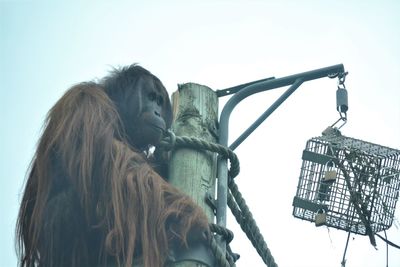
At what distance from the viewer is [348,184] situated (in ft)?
24.6

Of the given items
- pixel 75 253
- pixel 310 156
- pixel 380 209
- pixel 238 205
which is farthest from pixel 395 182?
pixel 75 253

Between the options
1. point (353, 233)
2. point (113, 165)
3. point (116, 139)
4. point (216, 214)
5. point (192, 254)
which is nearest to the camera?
point (192, 254)

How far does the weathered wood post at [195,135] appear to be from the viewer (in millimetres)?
4113

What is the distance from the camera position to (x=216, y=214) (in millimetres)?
4055

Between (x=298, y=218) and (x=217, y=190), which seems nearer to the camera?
(x=217, y=190)

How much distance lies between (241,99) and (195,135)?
1.09ft

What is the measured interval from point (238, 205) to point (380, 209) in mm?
3663

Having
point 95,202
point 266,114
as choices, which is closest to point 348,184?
point 266,114

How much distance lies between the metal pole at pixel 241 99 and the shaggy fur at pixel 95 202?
0.39 ft

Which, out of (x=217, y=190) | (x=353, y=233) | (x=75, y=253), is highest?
(x=217, y=190)

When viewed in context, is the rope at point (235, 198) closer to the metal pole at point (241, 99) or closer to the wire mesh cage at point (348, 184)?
the metal pole at point (241, 99)

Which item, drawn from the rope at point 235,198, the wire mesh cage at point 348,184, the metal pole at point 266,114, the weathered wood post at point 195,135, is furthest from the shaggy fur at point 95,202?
the wire mesh cage at point 348,184

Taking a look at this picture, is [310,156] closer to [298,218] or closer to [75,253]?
[298,218]

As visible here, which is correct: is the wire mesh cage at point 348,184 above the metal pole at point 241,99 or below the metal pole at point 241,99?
below
